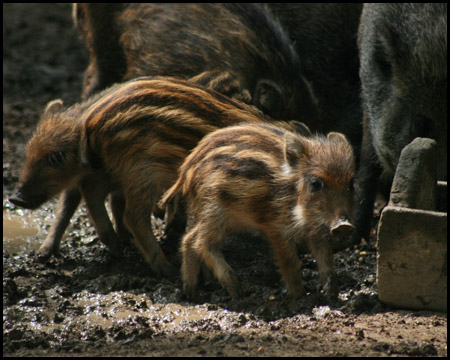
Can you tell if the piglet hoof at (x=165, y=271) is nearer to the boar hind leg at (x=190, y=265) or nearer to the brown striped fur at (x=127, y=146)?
the brown striped fur at (x=127, y=146)

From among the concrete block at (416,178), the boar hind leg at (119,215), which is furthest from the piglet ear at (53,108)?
the concrete block at (416,178)

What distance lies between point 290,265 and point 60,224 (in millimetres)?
1397

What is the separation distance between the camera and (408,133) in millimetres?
3787

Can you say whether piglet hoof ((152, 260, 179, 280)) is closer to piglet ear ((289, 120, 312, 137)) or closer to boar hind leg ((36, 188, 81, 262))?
boar hind leg ((36, 188, 81, 262))

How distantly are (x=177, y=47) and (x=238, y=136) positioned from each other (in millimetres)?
1580

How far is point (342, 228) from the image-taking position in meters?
2.89

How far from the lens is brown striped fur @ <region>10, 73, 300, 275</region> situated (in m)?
3.54

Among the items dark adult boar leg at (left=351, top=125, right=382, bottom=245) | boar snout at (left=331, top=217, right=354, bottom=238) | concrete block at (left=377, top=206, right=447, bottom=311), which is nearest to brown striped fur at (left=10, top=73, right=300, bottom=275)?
dark adult boar leg at (left=351, top=125, right=382, bottom=245)

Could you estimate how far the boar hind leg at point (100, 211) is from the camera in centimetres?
383

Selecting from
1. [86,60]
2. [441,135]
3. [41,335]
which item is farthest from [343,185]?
[86,60]

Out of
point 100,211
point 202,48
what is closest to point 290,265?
point 100,211

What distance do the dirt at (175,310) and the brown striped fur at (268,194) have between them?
152 millimetres

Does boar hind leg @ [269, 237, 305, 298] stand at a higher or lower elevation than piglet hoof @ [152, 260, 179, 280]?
higher

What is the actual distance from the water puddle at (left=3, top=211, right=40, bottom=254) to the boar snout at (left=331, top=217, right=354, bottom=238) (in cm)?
182
